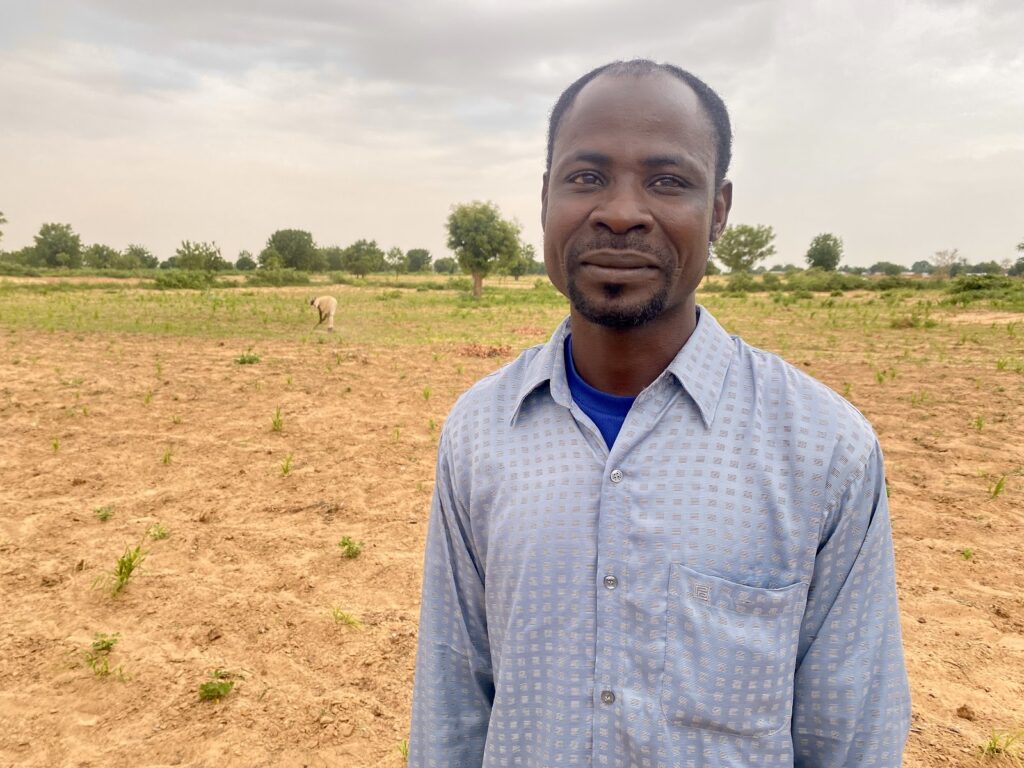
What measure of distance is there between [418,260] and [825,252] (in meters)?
49.0

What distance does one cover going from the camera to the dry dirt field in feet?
9.10

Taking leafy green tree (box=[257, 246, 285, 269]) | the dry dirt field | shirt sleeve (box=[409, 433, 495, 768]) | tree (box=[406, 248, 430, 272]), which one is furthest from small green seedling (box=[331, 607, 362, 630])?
tree (box=[406, 248, 430, 272])

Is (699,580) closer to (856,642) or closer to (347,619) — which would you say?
(856,642)

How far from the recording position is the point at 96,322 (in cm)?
1518

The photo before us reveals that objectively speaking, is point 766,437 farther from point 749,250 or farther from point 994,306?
point 749,250

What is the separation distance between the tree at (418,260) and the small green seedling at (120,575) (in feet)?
278

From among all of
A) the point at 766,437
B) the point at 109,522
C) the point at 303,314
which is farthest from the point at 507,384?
the point at 303,314

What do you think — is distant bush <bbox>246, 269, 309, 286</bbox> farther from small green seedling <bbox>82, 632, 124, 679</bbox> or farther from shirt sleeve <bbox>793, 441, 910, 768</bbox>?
shirt sleeve <bbox>793, 441, 910, 768</bbox>

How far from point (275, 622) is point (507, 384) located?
278cm

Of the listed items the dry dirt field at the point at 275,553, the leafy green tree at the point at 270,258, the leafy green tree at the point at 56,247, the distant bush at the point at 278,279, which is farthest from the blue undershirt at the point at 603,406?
the leafy green tree at the point at 56,247

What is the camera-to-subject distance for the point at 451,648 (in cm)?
124

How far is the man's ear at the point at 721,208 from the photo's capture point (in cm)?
122

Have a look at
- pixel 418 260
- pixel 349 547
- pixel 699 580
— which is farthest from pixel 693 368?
pixel 418 260

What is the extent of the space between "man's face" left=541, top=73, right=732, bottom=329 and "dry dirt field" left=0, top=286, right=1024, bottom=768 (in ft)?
7.49
